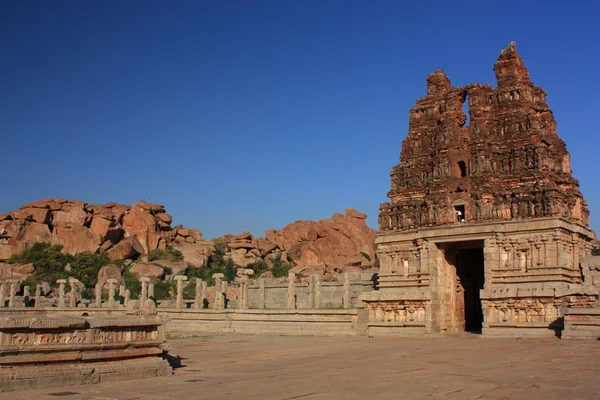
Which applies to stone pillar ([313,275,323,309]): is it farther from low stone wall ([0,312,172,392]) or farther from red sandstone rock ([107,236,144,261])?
red sandstone rock ([107,236,144,261])

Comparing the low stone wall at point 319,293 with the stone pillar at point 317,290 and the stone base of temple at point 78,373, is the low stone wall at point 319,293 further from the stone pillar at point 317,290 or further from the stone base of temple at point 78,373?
the stone base of temple at point 78,373

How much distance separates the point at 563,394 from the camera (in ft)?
29.5

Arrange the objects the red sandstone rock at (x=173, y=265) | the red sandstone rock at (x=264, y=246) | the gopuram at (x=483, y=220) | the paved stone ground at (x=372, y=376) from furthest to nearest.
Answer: the red sandstone rock at (x=264, y=246) → the red sandstone rock at (x=173, y=265) → the gopuram at (x=483, y=220) → the paved stone ground at (x=372, y=376)

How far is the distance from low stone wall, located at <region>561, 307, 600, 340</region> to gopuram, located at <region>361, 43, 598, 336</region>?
1173 millimetres

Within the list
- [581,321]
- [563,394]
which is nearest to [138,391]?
[563,394]

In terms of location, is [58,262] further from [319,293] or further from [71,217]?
[319,293]

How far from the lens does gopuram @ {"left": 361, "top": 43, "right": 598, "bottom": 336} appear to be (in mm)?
23281

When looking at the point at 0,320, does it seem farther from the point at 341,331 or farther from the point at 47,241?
the point at 47,241

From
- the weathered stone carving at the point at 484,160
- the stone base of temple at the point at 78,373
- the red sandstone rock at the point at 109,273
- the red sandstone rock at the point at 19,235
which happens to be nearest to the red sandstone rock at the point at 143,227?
the red sandstone rock at the point at 19,235

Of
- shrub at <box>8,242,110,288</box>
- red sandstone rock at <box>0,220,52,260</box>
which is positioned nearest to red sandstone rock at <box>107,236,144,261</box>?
shrub at <box>8,242,110,288</box>

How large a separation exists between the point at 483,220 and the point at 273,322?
9.62 meters

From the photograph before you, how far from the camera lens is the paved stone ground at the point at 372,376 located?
29.5 feet

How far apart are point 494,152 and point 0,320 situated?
69.4 feet

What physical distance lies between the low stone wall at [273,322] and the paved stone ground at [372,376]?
8.13 m
